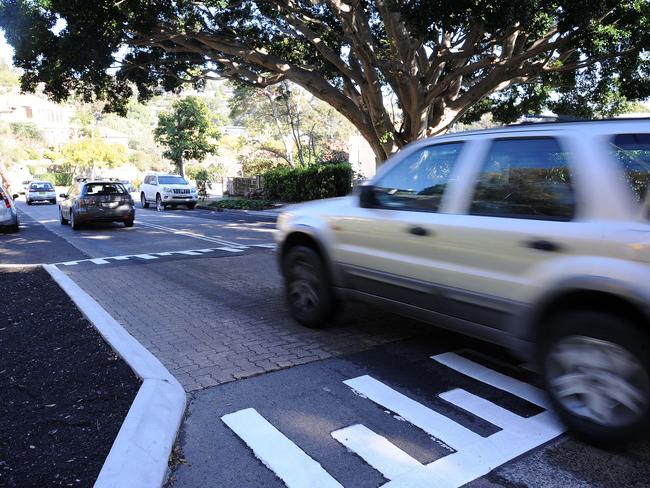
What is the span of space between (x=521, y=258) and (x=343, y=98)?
549 inches

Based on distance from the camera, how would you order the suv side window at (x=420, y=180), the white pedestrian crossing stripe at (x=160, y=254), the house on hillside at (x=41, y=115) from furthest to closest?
the house on hillside at (x=41, y=115), the white pedestrian crossing stripe at (x=160, y=254), the suv side window at (x=420, y=180)

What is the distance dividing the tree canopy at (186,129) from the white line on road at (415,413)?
114 ft

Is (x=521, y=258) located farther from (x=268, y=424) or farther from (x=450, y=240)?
(x=268, y=424)

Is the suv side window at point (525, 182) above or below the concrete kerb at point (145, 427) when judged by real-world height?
above

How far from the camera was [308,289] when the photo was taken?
215 inches

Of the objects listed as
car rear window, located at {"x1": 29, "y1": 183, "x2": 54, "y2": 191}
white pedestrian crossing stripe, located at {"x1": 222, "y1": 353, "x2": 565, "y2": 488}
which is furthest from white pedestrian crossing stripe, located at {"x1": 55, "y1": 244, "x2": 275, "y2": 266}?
car rear window, located at {"x1": 29, "y1": 183, "x2": 54, "y2": 191}

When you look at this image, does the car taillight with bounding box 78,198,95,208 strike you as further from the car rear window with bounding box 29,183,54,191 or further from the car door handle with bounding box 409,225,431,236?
the car rear window with bounding box 29,183,54,191

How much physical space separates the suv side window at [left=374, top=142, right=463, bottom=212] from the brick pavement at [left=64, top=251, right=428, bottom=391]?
4.72 feet

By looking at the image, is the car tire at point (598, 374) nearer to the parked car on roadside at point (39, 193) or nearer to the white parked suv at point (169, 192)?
the white parked suv at point (169, 192)

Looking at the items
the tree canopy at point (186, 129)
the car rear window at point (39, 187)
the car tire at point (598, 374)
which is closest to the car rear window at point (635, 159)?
the car tire at point (598, 374)

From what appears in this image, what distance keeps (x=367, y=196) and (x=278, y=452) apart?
233 centimetres

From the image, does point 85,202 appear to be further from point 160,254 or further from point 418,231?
point 418,231

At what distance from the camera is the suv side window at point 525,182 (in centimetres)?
340

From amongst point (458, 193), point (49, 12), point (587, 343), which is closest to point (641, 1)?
point (458, 193)
